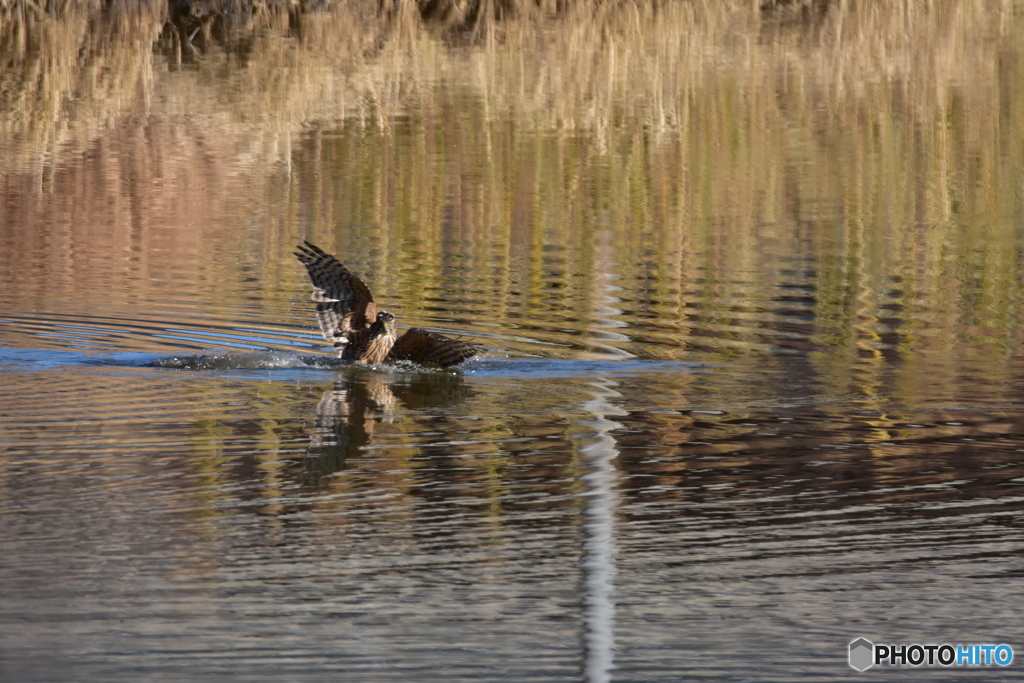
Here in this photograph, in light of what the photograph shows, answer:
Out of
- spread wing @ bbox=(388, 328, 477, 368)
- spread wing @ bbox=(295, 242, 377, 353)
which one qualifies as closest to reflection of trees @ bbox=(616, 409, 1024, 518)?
spread wing @ bbox=(388, 328, 477, 368)

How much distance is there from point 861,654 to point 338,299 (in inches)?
230

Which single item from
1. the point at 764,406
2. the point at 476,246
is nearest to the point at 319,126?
the point at 476,246

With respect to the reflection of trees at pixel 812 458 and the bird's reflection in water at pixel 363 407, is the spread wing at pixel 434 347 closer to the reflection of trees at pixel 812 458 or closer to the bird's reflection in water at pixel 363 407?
the bird's reflection in water at pixel 363 407

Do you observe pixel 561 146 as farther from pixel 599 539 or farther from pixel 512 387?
pixel 599 539

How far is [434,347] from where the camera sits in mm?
9727

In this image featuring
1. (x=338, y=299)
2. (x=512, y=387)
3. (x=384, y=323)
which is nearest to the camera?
(x=512, y=387)

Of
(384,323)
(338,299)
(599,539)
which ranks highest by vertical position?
(338,299)

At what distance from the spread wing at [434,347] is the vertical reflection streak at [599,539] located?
1.08m

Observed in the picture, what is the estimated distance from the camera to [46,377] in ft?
30.8

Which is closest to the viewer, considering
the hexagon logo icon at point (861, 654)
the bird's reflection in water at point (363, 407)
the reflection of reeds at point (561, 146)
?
the hexagon logo icon at point (861, 654)

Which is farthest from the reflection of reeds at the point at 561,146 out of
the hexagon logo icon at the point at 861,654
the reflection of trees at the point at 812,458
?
the hexagon logo icon at the point at 861,654

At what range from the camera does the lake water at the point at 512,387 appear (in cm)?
528

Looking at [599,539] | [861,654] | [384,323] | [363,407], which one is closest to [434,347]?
[384,323]

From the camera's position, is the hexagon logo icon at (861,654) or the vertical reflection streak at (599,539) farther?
the vertical reflection streak at (599,539)
